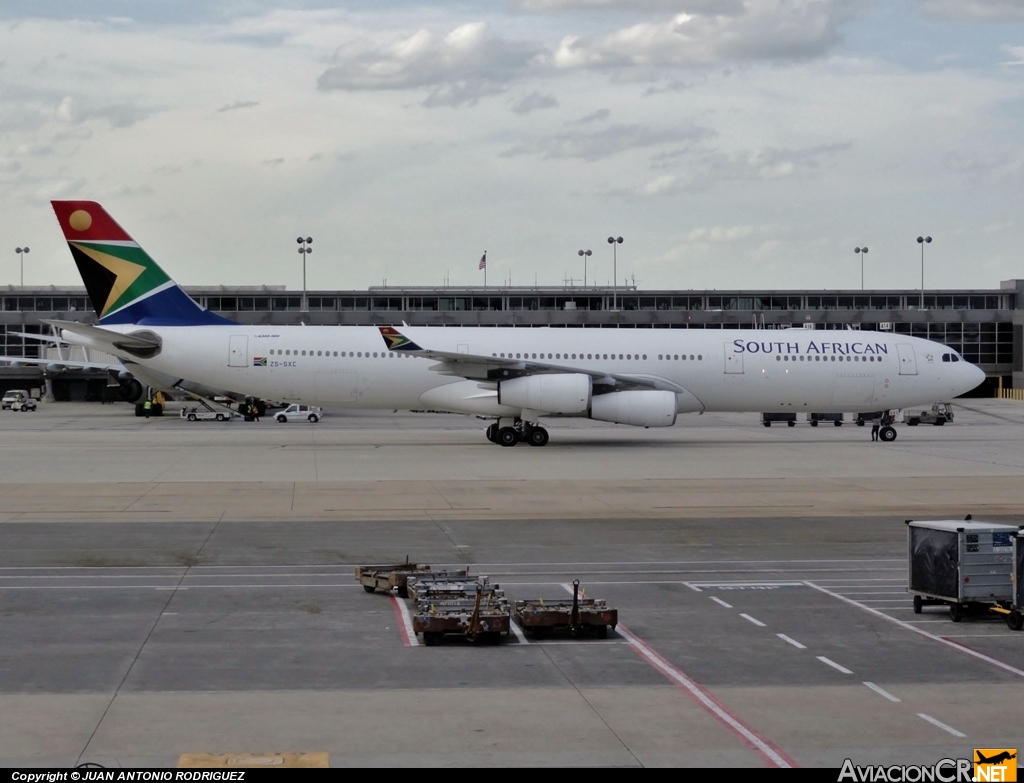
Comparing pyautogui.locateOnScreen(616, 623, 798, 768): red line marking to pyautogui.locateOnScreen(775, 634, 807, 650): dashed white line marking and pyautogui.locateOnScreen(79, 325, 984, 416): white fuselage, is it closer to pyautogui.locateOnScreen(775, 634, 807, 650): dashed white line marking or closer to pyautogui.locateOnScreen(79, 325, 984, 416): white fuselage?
pyautogui.locateOnScreen(775, 634, 807, 650): dashed white line marking

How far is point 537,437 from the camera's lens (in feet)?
152

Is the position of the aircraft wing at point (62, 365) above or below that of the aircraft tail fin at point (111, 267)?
below

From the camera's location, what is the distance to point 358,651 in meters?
14.5

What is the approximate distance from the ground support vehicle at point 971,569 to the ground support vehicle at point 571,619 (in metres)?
4.69

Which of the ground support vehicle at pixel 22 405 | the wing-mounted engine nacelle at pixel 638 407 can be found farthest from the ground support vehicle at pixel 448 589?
the ground support vehicle at pixel 22 405

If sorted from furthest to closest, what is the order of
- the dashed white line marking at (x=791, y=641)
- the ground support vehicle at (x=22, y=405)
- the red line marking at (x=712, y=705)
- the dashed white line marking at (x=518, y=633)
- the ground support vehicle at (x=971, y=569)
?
the ground support vehicle at (x=22, y=405)
the ground support vehicle at (x=971, y=569)
the dashed white line marking at (x=518, y=633)
the dashed white line marking at (x=791, y=641)
the red line marking at (x=712, y=705)

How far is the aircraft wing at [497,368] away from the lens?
143ft

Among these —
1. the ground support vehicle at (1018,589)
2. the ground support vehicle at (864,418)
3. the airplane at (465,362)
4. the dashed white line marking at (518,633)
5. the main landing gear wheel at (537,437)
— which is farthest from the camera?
the ground support vehicle at (864,418)

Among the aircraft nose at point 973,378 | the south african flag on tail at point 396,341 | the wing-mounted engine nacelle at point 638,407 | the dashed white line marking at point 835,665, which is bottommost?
the dashed white line marking at point 835,665

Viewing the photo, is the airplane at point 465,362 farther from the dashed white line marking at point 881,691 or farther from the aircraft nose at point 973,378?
the dashed white line marking at point 881,691

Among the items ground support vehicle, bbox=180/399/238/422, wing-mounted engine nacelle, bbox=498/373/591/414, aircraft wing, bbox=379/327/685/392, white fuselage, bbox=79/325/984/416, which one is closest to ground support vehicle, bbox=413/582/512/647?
wing-mounted engine nacelle, bbox=498/373/591/414

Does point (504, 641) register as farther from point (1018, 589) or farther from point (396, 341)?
point (396, 341)

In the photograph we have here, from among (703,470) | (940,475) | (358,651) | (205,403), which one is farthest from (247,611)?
(205,403)

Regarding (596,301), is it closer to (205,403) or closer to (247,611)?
(205,403)
